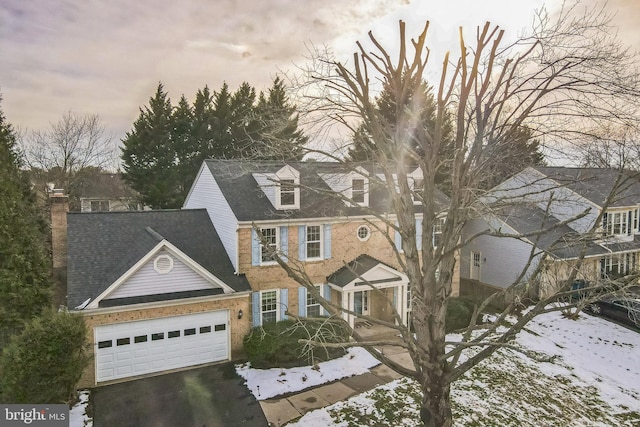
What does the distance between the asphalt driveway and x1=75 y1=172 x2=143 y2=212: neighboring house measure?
27.1 metres

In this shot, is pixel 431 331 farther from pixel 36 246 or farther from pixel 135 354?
pixel 36 246

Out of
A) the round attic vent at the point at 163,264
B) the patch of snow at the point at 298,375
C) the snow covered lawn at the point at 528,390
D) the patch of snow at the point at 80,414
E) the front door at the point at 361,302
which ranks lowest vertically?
the snow covered lawn at the point at 528,390

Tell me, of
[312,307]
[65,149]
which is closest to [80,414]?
[312,307]

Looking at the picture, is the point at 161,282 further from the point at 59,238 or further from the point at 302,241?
the point at 302,241

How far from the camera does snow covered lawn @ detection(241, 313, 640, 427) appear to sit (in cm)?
1202

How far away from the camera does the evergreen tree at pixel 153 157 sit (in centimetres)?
3428

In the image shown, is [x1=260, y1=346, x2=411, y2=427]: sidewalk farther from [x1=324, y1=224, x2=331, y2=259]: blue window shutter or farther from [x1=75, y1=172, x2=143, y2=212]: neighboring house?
[x1=75, y1=172, x2=143, y2=212]: neighboring house

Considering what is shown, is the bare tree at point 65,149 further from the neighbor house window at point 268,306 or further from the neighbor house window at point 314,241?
the neighbor house window at point 314,241

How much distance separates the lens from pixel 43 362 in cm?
1121

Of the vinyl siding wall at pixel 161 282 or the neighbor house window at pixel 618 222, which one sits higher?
the neighbor house window at pixel 618 222

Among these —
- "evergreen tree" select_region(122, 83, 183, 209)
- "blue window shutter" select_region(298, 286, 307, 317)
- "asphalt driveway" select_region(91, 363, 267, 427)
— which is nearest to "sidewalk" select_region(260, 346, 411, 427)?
"asphalt driveway" select_region(91, 363, 267, 427)

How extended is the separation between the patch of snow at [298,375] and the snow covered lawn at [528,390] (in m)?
0.04

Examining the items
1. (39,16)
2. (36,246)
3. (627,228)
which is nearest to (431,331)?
(39,16)

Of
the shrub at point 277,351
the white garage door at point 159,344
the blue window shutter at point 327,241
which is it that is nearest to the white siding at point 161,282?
the white garage door at point 159,344
